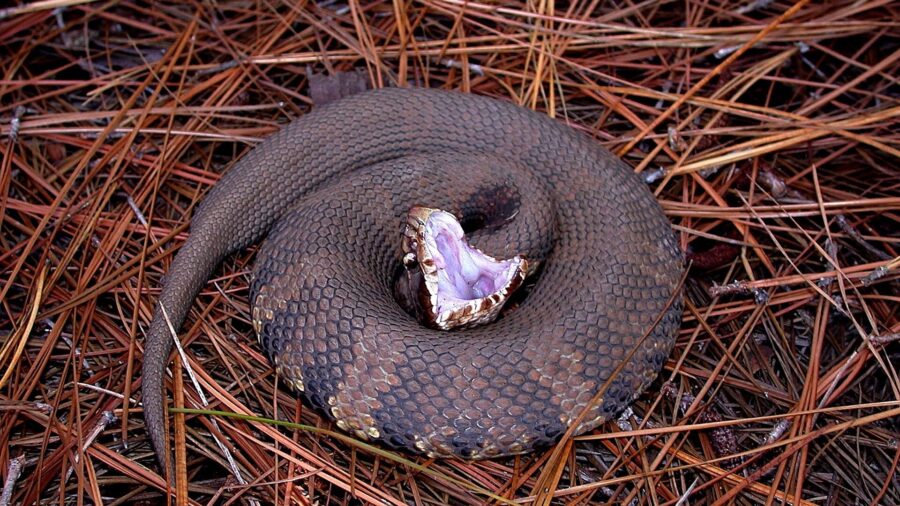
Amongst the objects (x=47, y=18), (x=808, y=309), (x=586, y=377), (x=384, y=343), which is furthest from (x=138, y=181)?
(x=808, y=309)

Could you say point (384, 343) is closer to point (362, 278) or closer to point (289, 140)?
point (362, 278)

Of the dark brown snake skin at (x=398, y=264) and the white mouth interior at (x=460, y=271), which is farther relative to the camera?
the white mouth interior at (x=460, y=271)

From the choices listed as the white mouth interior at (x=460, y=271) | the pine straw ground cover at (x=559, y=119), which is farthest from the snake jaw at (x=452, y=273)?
the pine straw ground cover at (x=559, y=119)

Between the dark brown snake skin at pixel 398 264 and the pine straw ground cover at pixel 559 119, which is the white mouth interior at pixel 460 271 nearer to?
the dark brown snake skin at pixel 398 264

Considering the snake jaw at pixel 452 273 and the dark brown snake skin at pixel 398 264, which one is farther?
the snake jaw at pixel 452 273

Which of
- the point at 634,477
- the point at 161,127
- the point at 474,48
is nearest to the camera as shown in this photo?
the point at 634,477

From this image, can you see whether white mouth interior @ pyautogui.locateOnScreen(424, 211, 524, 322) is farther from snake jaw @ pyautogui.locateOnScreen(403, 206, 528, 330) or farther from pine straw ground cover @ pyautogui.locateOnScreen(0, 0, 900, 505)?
pine straw ground cover @ pyautogui.locateOnScreen(0, 0, 900, 505)
